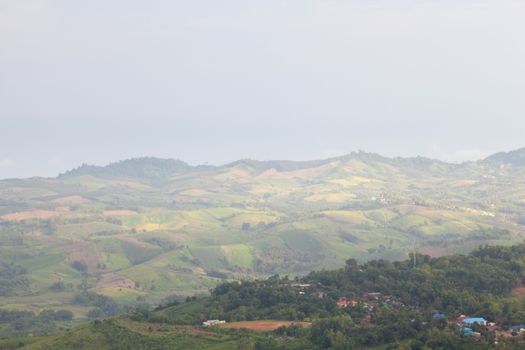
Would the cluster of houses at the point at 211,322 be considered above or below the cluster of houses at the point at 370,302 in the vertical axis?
below

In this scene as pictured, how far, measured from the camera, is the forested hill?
102 meters

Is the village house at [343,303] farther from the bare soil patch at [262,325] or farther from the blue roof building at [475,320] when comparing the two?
the blue roof building at [475,320]

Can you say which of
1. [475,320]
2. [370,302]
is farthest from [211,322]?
[475,320]

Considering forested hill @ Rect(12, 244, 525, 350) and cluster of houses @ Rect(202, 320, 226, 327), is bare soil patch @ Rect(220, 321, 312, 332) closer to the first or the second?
forested hill @ Rect(12, 244, 525, 350)

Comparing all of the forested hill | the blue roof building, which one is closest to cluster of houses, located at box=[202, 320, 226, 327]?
the forested hill

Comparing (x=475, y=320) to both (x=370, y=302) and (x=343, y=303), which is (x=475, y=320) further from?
(x=343, y=303)

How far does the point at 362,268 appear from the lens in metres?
148

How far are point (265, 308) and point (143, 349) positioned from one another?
28276mm

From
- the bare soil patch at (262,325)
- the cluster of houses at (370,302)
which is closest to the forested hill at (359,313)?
the cluster of houses at (370,302)

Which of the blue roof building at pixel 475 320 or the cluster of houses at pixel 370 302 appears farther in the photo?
the cluster of houses at pixel 370 302

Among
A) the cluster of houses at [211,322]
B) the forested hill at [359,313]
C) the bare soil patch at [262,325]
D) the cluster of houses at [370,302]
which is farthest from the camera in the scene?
the cluster of houses at [211,322]

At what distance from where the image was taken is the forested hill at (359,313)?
102375mm

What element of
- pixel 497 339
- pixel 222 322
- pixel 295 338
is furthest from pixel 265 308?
pixel 497 339

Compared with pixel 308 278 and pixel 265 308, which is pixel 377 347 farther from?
pixel 308 278
